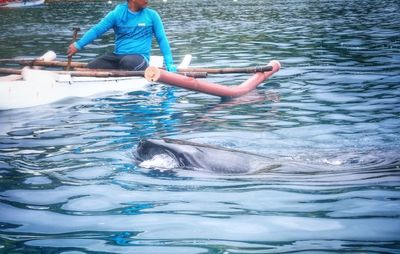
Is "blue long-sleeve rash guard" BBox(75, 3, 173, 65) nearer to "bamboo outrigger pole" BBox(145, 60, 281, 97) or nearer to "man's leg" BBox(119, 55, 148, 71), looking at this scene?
"man's leg" BBox(119, 55, 148, 71)

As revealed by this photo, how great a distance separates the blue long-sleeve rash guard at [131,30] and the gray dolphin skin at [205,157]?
16.7 ft

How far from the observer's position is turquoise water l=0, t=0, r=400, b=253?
417cm

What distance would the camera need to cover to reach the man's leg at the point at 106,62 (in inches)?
439

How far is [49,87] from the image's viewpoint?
998 cm

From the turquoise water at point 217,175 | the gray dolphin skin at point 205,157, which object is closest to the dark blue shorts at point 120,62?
the turquoise water at point 217,175

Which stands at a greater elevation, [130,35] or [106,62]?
[130,35]

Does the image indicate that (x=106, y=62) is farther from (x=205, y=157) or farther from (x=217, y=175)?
(x=217, y=175)

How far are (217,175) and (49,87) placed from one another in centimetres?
545

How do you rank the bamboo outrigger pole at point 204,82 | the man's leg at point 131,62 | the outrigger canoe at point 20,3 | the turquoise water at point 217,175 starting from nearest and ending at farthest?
the turquoise water at point 217,175 < the bamboo outrigger pole at point 204,82 < the man's leg at point 131,62 < the outrigger canoe at point 20,3

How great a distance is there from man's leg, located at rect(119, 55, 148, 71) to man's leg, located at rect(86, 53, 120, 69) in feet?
0.56

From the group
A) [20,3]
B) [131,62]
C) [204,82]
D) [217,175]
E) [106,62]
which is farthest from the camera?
[20,3]

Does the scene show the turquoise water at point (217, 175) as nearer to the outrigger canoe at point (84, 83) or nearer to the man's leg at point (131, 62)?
the outrigger canoe at point (84, 83)

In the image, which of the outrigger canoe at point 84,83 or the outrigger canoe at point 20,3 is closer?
the outrigger canoe at point 84,83

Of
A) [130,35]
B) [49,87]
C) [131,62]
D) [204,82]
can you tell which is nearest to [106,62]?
[131,62]
